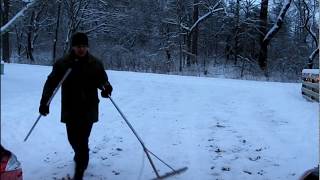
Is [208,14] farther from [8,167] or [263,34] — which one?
[8,167]

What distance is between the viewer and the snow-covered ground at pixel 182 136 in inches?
275

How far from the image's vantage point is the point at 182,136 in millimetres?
9141

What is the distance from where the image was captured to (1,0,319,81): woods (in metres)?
32.4

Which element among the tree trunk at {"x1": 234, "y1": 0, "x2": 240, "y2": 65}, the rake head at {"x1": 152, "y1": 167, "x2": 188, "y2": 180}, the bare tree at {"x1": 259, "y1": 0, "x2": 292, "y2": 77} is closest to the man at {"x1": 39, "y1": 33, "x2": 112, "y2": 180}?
the rake head at {"x1": 152, "y1": 167, "x2": 188, "y2": 180}

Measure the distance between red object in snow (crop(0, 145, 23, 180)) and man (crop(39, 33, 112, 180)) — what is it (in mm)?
1518

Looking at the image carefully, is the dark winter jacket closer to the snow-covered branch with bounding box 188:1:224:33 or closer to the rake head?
the rake head

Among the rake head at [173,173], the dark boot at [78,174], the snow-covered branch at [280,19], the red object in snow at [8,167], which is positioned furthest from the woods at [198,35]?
the red object in snow at [8,167]

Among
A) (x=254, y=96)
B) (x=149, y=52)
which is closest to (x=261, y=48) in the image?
(x=149, y=52)

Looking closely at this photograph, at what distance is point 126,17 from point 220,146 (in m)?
28.4

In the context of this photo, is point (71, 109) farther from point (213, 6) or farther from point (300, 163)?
point (213, 6)

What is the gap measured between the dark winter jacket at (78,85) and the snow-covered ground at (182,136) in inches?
21.2

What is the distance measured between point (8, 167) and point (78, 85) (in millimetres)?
2025

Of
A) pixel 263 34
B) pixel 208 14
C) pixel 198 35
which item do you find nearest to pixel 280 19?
pixel 263 34

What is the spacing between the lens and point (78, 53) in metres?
5.88
